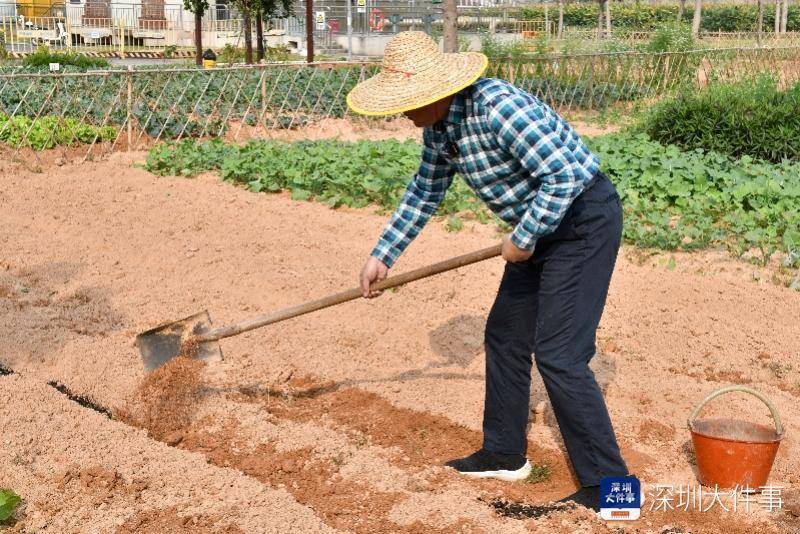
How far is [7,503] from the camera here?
3236 millimetres

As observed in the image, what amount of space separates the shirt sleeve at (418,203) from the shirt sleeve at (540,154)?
1.64ft

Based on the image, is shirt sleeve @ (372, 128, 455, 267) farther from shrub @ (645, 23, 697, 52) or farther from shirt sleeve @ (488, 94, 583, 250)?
shrub @ (645, 23, 697, 52)

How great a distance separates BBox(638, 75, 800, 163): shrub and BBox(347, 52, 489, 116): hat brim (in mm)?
7164

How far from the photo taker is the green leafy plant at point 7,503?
3217 millimetres

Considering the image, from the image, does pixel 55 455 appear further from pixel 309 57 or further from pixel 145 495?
pixel 309 57

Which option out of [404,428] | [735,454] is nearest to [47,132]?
[404,428]

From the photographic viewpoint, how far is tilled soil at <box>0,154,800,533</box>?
Result: 137 inches

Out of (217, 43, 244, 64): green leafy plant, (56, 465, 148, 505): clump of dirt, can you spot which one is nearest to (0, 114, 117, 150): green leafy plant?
(56, 465, 148, 505): clump of dirt

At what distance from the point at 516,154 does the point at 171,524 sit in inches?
63.2

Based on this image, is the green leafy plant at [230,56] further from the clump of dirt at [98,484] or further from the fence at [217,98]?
the clump of dirt at [98,484]

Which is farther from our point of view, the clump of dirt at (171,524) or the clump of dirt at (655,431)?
the clump of dirt at (655,431)

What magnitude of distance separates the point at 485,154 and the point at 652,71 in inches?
542

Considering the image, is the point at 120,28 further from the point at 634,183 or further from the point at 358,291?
the point at 358,291

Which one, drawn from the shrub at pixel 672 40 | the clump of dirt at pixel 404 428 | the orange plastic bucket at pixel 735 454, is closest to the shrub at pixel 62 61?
the shrub at pixel 672 40
